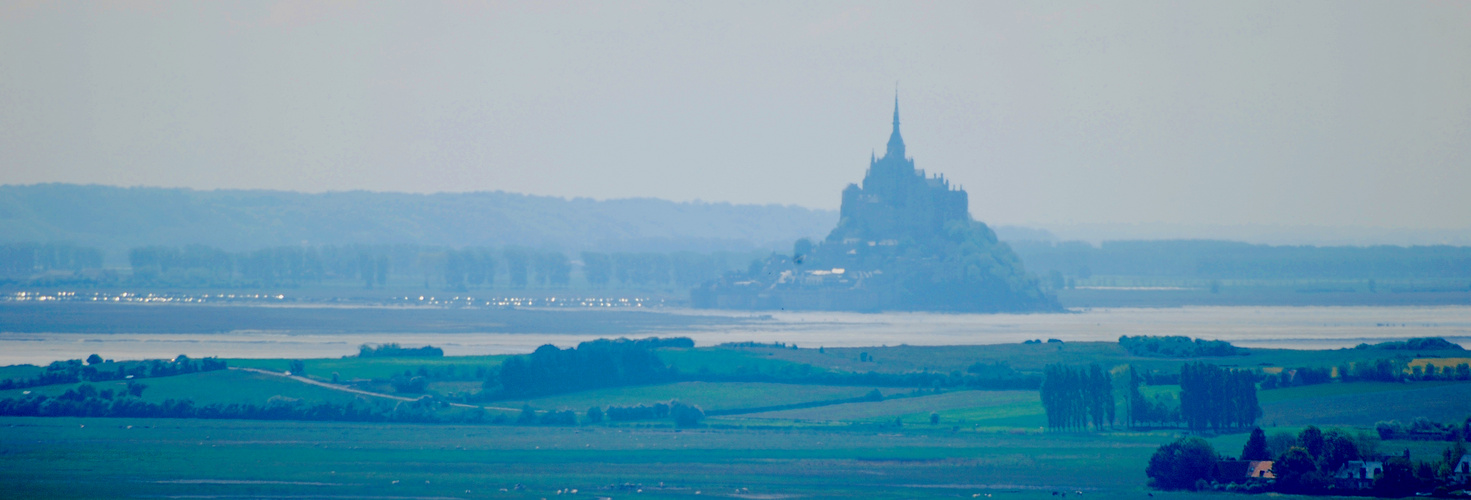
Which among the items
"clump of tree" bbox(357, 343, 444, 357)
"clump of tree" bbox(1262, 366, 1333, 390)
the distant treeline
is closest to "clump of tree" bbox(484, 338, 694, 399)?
the distant treeline

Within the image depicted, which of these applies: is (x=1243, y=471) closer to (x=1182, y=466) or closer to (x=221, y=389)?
(x=1182, y=466)

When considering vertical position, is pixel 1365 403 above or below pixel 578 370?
below

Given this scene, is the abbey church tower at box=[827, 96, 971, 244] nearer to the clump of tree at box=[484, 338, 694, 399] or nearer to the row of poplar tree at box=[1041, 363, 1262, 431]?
the clump of tree at box=[484, 338, 694, 399]

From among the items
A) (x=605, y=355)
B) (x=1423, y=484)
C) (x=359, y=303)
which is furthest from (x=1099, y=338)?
(x=359, y=303)

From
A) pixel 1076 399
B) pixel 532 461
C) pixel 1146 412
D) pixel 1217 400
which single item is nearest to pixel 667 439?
pixel 532 461

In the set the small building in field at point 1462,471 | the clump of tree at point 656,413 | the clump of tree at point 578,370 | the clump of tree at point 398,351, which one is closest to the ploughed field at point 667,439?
the clump of tree at point 656,413

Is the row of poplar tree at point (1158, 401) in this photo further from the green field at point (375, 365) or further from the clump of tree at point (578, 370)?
the green field at point (375, 365)

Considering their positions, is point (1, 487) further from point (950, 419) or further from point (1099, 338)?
point (1099, 338)
